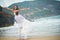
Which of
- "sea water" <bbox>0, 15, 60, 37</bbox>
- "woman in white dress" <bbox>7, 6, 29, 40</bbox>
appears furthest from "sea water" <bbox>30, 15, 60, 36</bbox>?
"woman in white dress" <bbox>7, 6, 29, 40</bbox>

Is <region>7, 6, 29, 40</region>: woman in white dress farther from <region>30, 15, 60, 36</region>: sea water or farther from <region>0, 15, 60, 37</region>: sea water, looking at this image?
<region>30, 15, 60, 36</region>: sea water

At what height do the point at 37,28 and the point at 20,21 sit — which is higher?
the point at 20,21

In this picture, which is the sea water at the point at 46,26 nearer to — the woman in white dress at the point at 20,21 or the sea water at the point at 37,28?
the sea water at the point at 37,28

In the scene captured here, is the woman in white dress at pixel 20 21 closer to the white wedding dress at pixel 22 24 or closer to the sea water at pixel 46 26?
the white wedding dress at pixel 22 24

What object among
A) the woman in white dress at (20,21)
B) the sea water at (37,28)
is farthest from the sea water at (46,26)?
the woman in white dress at (20,21)

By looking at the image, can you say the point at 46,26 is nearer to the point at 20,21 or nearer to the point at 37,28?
the point at 37,28

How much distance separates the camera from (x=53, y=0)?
2176mm

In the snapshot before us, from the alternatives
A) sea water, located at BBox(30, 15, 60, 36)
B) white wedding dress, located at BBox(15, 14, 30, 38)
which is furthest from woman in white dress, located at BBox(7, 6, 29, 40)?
sea water, located at BBox(30, 15, 60, 36)

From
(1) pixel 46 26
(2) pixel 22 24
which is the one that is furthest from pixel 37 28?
(2) pixel 22 24

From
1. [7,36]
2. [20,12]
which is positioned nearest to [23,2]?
[20,12]

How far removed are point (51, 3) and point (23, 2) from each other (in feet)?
1.50

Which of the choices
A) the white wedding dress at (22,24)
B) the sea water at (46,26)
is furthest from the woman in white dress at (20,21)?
the sea water at (46,26)

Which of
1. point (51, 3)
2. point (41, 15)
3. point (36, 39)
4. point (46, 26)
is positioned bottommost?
point (36, 39)

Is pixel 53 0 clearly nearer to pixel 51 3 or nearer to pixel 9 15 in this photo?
pixel 51 3
